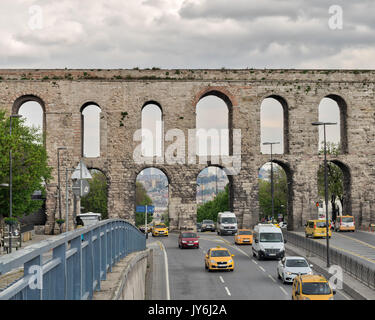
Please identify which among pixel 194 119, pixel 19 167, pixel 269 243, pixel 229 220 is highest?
pixel 194 119

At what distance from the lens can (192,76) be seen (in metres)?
64.9

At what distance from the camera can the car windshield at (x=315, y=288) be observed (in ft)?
73.3

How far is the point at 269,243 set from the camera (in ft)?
126

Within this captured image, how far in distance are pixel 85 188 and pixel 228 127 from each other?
49.6 m

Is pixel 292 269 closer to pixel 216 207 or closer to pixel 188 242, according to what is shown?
pixel 188 242

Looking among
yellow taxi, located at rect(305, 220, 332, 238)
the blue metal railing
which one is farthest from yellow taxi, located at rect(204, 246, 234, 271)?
the blue metal railing

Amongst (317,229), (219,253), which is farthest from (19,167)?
(317,229)

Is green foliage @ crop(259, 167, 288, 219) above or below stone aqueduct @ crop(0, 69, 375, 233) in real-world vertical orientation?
below

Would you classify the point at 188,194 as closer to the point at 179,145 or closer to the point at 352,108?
the point at 179,145

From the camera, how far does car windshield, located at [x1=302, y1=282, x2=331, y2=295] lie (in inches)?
880

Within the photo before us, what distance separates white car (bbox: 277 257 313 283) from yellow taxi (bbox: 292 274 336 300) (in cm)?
550

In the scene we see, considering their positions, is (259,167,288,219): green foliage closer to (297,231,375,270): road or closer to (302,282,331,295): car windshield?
(297,231,375,270): road

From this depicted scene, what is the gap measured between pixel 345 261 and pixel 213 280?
769 cm
